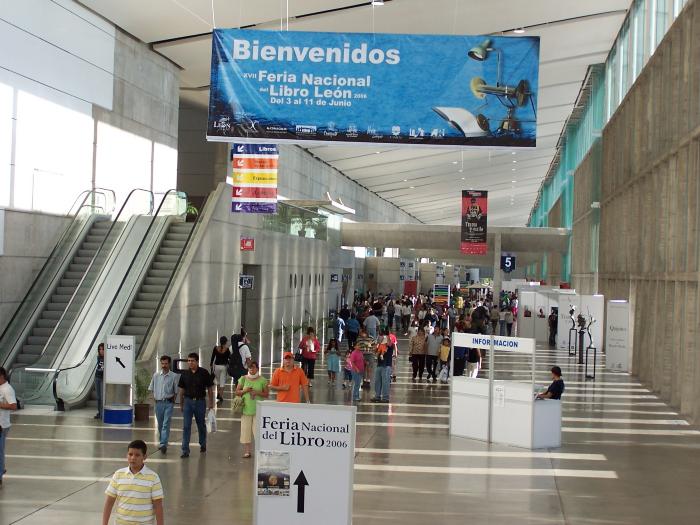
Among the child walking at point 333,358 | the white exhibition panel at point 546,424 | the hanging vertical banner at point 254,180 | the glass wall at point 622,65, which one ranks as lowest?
the white exhibition panel at point 546,424

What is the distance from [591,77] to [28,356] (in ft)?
89.2

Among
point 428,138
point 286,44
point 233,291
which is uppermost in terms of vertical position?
point 286,44

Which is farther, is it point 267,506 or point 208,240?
point 208,240

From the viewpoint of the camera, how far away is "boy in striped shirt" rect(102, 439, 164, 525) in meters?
6.53

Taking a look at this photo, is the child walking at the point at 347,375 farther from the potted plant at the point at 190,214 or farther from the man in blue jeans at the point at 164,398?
the man in blue jeans at the point at 164,398

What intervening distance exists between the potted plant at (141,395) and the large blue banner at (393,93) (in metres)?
4.65

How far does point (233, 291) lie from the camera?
23750 millimetres

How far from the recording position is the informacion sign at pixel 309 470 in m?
7.11

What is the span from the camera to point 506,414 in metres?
14.7

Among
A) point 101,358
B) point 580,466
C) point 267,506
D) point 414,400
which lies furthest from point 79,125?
point 267,506

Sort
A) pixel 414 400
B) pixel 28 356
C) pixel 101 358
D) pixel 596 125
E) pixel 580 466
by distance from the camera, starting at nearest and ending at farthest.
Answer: pixel 580 466
pixel 101 358
pixel 28 356
pixel 414 400
pixel 596 125

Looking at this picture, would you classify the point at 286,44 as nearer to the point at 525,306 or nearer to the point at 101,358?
the point at 101,358

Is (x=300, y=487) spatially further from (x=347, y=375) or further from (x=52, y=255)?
(x=347, y=375)

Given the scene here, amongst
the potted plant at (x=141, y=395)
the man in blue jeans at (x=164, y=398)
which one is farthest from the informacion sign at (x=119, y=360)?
the man in blue jeans at (x=164, y=398)
